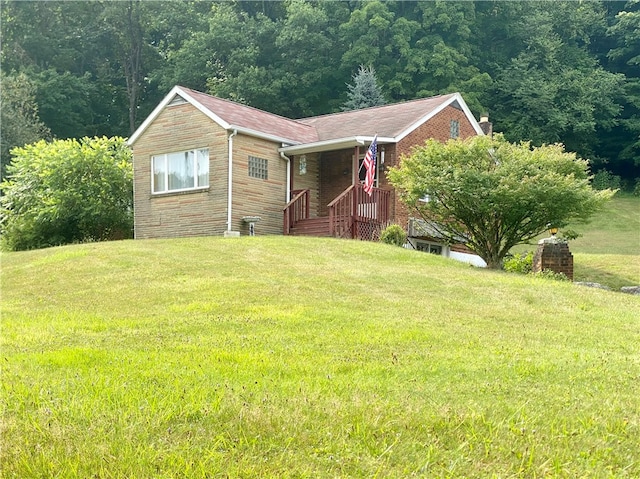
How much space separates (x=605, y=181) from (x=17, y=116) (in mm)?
36836

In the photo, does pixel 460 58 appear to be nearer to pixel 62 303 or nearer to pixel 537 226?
pixel 537 226

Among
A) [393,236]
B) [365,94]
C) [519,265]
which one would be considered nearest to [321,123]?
[393,236]

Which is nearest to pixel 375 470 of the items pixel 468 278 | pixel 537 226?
pixel 468 278

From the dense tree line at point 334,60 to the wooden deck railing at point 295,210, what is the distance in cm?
2163

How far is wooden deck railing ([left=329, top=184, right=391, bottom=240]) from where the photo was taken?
55.6 feet

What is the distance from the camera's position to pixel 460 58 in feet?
129

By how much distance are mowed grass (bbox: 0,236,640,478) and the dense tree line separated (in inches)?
1254

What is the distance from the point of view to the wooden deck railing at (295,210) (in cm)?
1841

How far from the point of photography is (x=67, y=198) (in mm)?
19141

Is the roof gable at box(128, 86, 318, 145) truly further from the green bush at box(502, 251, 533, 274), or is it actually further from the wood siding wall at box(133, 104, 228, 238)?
the green bush at box(502, 251, 533, 274)

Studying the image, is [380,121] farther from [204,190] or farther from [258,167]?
[204,190]

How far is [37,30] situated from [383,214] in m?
38.4

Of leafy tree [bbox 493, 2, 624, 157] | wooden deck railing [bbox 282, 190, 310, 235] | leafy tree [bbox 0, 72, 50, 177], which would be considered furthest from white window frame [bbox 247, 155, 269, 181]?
leafy tree [bbox 493, 2, 624, 157]

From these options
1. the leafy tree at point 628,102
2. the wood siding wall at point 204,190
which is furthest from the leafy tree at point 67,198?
the leafy tree at point 628,102
